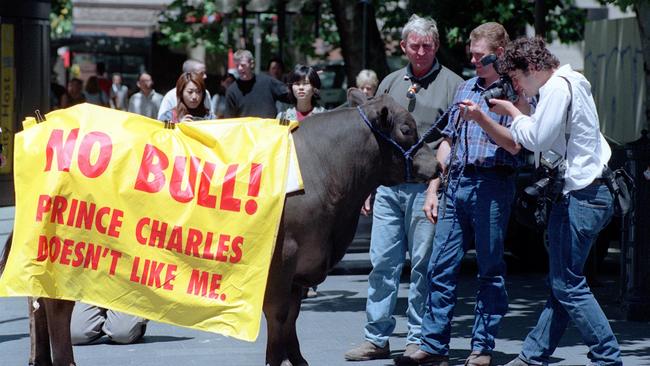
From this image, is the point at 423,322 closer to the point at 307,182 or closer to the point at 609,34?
the point at 307,182

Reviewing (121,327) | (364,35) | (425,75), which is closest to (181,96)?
(121,327)

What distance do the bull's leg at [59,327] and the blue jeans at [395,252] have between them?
2240mm

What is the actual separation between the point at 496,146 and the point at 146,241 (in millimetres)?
2283

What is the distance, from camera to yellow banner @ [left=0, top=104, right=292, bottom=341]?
647cm

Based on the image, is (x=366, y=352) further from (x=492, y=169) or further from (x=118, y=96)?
(x=118, y=96)

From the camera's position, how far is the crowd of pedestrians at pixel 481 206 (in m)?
7.19

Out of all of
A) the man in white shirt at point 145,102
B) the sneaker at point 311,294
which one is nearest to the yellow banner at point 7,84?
the man in white shirt at point 145,102

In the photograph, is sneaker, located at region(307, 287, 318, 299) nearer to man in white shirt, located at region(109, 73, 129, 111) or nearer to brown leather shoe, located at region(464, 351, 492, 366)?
brown leather shoe, located at region(464, 351, 492, 366)

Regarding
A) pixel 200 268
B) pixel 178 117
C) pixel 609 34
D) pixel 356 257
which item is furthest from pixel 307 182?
pixel 609 34

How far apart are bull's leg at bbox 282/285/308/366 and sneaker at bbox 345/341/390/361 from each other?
38.7 inches

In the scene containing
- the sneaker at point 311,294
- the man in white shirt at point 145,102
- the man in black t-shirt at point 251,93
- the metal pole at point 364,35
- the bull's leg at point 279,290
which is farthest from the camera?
the metal pole at point 364,35

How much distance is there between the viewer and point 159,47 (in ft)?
107

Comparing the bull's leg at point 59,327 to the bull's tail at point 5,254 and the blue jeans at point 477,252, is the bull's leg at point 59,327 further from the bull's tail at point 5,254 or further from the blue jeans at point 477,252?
the blue jeans at point 477,252

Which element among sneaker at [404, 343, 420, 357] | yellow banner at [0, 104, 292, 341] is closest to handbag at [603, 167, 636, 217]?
sneaker at [404, 343, 420, 357]
